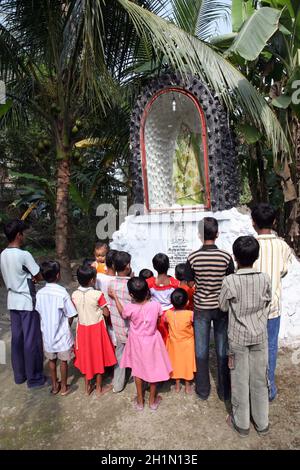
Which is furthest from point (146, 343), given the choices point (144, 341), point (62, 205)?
point (62, 205)

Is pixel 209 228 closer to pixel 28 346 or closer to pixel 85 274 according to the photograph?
pixel 85 274

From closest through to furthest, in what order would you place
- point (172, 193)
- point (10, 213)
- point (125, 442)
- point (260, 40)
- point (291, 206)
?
point (125, 442)
point (260, 40)
point (291, 206)
point (172, 193)
point (10, 213)

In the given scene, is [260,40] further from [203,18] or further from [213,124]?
[203,18]

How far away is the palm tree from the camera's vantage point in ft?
13.1

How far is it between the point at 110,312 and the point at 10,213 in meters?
8.27

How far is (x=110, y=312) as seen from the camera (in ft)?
9.91

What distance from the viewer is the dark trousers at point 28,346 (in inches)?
122

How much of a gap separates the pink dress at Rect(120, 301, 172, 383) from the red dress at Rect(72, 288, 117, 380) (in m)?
0.36

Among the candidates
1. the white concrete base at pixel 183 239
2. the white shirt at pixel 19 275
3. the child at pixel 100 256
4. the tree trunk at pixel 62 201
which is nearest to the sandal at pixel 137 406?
the white shirt at pixel 19 275

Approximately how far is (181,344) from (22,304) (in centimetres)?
145

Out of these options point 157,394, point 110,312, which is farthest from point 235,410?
point 110,312

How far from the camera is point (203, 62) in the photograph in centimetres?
391

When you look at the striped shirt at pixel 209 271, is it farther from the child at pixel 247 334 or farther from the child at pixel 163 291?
the child at pixel 163 291
